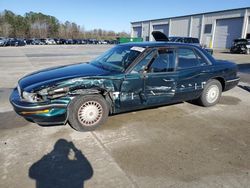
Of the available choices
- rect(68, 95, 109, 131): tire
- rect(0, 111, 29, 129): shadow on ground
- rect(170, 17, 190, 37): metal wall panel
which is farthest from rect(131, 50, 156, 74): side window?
rect(170, 17, 190, 37): metal wall panel

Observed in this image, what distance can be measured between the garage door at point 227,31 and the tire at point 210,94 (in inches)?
1294

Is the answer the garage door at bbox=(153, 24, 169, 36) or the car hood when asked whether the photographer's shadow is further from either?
the garage door at bbox=(153, 24, 169, 36)

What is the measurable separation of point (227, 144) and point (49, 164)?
2809mm

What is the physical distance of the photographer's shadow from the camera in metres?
2.65

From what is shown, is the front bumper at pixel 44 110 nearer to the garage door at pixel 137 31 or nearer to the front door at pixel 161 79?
the front door at pixel 161 79

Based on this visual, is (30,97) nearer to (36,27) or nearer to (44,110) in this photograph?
(44,110)

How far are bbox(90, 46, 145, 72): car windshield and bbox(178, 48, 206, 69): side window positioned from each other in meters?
0.97

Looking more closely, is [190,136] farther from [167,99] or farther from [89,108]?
[89,108]

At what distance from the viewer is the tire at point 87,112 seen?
3.87 meters

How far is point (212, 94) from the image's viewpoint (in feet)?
18.2

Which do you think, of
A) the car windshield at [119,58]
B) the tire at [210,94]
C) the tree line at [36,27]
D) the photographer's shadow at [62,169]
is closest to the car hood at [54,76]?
the car windshield at [119,58]

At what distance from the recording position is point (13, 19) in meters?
70.4

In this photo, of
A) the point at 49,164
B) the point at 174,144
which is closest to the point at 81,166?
the point at 49,164

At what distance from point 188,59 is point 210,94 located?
1.17 metres
